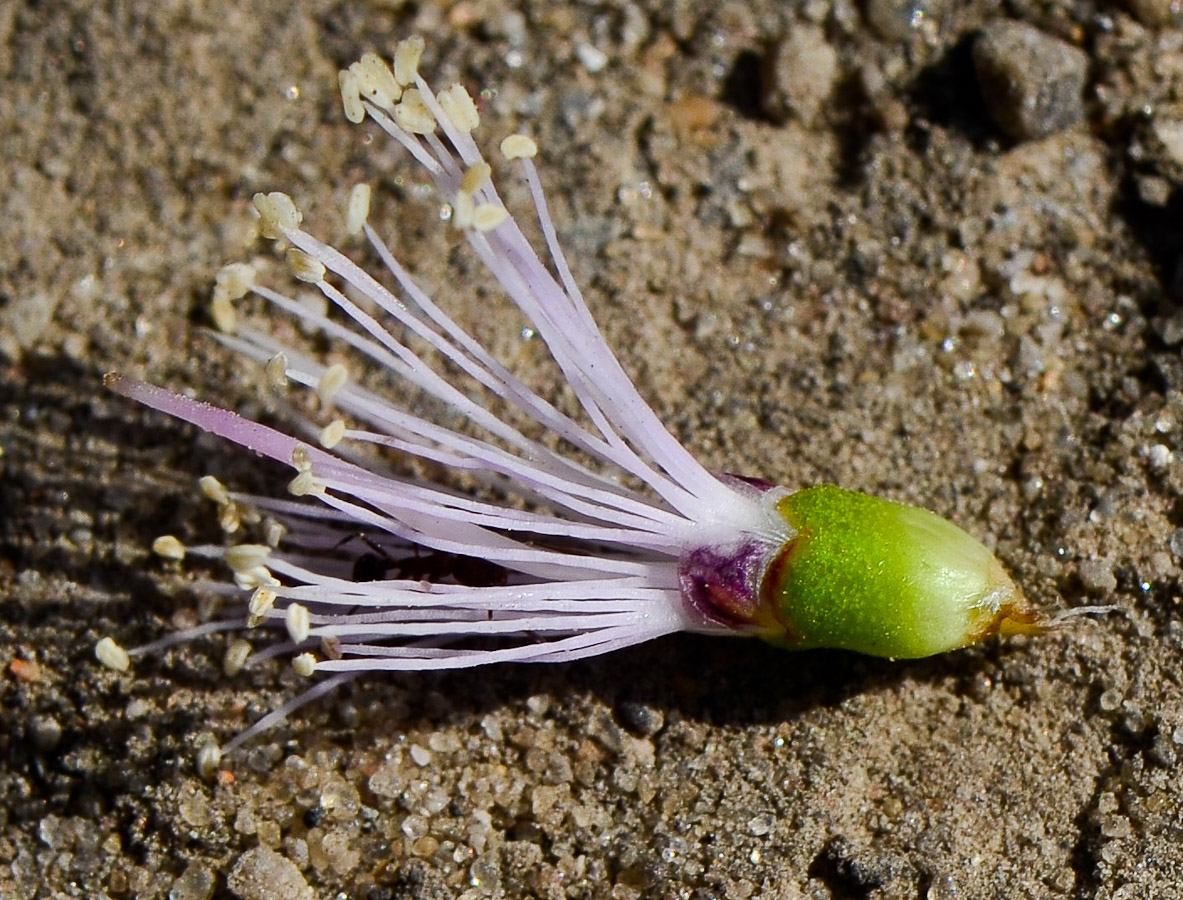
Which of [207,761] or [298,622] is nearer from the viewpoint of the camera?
[298,622]

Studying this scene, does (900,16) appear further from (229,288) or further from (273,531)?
(273,531)

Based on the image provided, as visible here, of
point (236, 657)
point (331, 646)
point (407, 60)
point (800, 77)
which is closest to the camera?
point (407, 60)

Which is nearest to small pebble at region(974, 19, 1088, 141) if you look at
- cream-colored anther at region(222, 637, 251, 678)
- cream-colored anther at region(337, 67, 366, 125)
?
cream-colored anther at region(337, 67, 366, 125)

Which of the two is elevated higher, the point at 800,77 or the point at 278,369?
the point at 800,77

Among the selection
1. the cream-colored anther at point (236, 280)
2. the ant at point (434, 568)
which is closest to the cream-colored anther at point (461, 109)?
the cream-colored anther at point (236, 280)

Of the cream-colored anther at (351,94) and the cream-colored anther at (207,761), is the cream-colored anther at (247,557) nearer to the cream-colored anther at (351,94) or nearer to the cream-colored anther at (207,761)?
the cream-colored anther at (207,761)

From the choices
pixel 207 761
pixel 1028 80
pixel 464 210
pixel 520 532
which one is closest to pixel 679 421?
pixel 520 532

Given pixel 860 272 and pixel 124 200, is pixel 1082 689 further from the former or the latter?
pixel 124 200
